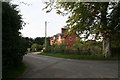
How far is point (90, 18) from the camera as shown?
436 inches

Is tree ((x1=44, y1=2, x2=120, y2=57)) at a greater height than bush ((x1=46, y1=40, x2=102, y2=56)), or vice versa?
tree ((x1=44, y1=2, x2=120, y2=57))

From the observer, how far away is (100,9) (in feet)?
35.4

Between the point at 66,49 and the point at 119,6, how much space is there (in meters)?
11.8

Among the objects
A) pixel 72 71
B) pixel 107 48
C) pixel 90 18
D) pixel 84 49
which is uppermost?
pixel 90 18

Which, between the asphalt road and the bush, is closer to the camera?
the asphalt road

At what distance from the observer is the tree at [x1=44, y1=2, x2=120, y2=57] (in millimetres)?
10257

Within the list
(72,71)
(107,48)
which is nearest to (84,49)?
(107,48)

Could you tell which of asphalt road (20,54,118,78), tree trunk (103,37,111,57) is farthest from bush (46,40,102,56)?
asphalt road (20,54,118,78)

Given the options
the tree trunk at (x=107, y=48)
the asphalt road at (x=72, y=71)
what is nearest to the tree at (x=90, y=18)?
the tree trunk at (x=107, y=48)

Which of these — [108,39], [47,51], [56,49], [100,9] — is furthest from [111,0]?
[47,51]

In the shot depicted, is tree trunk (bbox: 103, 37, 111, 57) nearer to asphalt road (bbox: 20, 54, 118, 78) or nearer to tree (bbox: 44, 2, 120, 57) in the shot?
tree (bbox: 44, 2, 120, 57)

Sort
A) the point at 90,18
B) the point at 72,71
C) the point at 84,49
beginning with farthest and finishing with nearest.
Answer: the point at 84,49 → the point at 90,18 → the point at 72,71

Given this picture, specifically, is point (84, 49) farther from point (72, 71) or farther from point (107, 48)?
point (72, 71)

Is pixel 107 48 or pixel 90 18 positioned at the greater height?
pixel 90 18
